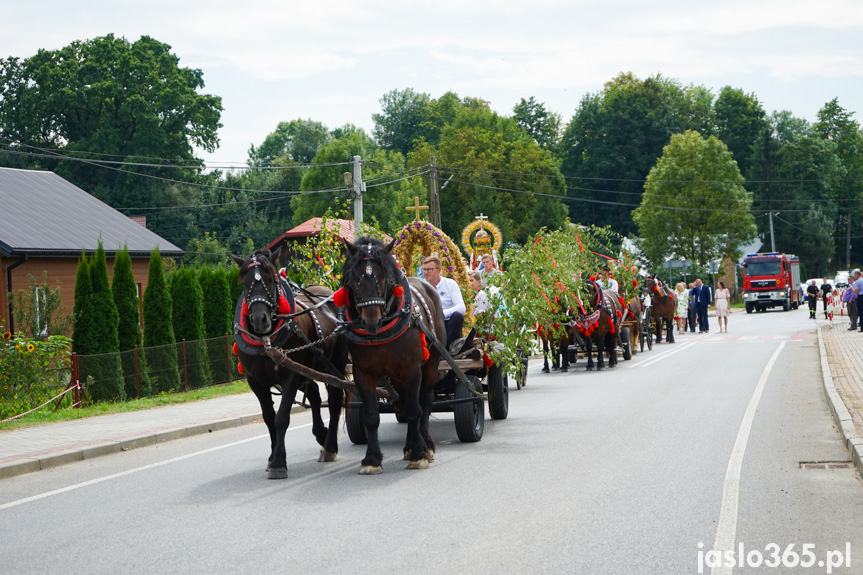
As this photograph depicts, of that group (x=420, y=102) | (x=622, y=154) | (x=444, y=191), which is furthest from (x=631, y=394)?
(x=420, y=102)

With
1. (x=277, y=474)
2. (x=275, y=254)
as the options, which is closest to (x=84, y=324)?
(x=275, y=254)

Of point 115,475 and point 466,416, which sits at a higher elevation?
point 466,416

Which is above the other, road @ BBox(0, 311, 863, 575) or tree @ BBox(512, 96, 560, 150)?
tree @ BBox(512, 96, 560, 150)

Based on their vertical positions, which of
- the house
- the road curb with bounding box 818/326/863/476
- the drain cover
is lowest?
the drain cover

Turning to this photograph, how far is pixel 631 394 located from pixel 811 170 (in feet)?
246

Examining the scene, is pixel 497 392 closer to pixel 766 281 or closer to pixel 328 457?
pixel 328 457

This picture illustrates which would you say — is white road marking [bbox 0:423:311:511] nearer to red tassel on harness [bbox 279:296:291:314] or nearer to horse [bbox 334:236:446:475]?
red tassel on harness [bbox 279:296:291:314]

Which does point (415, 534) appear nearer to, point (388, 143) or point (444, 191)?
point (444, 191)

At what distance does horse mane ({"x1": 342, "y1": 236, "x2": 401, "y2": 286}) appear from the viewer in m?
8.37

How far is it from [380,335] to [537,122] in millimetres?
86078

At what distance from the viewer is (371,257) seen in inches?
329

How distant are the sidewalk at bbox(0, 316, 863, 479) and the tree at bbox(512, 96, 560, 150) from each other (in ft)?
249

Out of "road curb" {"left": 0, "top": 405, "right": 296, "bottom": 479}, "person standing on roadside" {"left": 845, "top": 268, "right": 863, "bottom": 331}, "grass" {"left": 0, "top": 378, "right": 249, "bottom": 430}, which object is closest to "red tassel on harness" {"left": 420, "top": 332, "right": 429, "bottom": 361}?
"road curb" {"left": 0, "top": 405, "right": 296, "bottom": 479}

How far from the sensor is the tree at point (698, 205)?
216 feet
